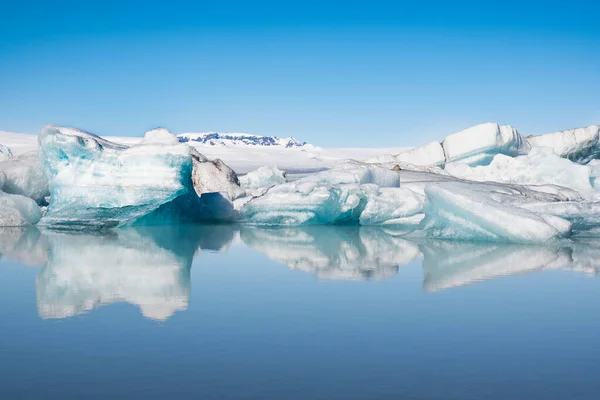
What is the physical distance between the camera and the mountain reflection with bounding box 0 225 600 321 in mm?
4746

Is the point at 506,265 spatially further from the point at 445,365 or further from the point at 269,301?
the point at 445,365

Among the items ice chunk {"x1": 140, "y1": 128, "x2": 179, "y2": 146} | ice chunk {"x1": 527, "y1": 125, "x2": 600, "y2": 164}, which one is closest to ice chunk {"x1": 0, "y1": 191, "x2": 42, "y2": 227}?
ice chunk {"x1": 140, "y1": 128, "x2": 179, "y2": 146}

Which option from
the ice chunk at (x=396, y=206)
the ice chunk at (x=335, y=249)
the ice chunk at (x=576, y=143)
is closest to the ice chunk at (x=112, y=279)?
the ice chunk at (x=335, y=249)

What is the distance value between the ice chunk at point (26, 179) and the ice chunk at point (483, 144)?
11457 mm

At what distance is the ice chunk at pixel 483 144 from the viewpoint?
1877cm

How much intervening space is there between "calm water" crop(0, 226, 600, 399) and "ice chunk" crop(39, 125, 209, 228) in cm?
329

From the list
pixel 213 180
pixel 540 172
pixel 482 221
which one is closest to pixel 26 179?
pixel 213 180

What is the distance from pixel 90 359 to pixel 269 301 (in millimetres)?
1710

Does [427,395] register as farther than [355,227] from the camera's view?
No

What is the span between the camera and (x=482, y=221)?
28.7ft

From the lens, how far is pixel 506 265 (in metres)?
6.57

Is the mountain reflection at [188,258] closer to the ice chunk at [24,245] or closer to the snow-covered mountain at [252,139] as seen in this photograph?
the ice chunk at [24,245]

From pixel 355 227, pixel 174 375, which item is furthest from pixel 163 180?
pixel 174 375

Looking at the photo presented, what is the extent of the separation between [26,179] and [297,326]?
33.3 ft
